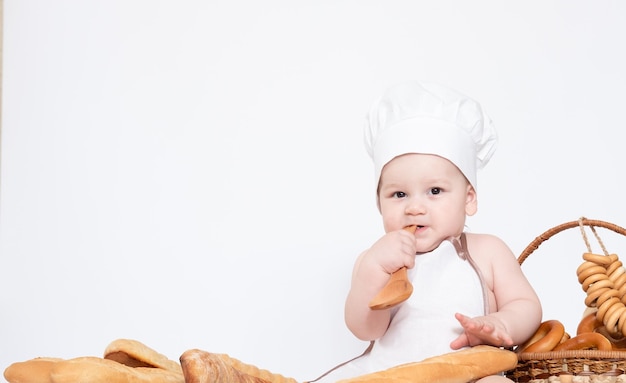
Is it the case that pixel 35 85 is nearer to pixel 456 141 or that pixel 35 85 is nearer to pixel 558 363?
pixel 456 141

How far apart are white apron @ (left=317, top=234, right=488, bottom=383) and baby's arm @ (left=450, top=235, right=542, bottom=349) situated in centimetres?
4

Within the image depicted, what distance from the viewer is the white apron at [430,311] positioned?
5.90 ft

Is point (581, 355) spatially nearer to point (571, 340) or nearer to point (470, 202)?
point (571, 340)

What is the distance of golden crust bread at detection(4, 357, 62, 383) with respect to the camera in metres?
1.30

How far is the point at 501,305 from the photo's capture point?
73.1 inches

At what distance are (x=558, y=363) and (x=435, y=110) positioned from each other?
59cm

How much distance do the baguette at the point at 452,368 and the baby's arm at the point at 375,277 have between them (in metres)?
0.22

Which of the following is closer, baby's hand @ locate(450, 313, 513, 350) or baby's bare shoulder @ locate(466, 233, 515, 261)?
baby's hand @ locate(450, 313, 513, 350)

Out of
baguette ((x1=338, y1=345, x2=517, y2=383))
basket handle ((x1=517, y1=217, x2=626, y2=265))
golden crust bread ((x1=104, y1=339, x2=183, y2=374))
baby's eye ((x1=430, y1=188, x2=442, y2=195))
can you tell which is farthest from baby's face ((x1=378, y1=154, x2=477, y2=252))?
golden crust bread ((x1=104, y1=339, x2=183, y2=374))

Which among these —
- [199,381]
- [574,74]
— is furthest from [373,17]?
[199,381]

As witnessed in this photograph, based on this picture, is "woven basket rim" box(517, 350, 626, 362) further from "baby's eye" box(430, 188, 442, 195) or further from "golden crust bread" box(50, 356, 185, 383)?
"golden crust bread" box(50, 356, 185, 383)

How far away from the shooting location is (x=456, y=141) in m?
1.89

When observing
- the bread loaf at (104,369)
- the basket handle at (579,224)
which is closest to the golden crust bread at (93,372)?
the bread loaf at (104,369)

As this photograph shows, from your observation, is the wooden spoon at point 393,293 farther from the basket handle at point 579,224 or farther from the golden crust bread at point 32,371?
the golden crust bread at point 32,371
